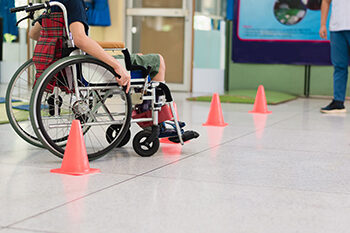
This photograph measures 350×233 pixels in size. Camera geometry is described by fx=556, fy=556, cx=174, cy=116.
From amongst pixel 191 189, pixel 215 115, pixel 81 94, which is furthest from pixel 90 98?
pixel 215 115

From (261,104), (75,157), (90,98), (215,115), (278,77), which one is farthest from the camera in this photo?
(278,77)

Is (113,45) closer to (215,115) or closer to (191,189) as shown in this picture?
(191,189)

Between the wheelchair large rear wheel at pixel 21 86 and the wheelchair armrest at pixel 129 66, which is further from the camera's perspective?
the wheelchair large rear wheel at pixel 21 86

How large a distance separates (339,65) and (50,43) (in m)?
3.29

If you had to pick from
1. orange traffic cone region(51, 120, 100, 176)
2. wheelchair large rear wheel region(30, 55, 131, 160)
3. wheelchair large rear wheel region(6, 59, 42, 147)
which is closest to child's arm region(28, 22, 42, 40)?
wheelchair large rear wheel region(6, 59, 42, 147)

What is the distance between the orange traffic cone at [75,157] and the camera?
7.47ft

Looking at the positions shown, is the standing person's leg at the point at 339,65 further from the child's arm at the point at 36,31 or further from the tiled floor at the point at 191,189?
the child's arm at the point at 36,31

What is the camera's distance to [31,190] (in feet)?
6.52

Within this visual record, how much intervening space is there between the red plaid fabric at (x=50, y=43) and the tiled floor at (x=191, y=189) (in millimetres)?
450

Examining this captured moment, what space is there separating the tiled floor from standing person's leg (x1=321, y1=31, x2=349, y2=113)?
5.99ft

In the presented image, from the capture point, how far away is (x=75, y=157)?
2.28 meters

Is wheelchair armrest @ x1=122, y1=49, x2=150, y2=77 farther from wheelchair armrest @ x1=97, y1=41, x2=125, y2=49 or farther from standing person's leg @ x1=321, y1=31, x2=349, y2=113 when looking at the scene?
standing person's leg @ x1=321, y1=31, x2=349, y2=113

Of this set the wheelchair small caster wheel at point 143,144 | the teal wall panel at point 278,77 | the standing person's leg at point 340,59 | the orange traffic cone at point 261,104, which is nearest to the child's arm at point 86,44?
the wheelchair small caster wheel at point 143,144

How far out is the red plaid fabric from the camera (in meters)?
2.47
